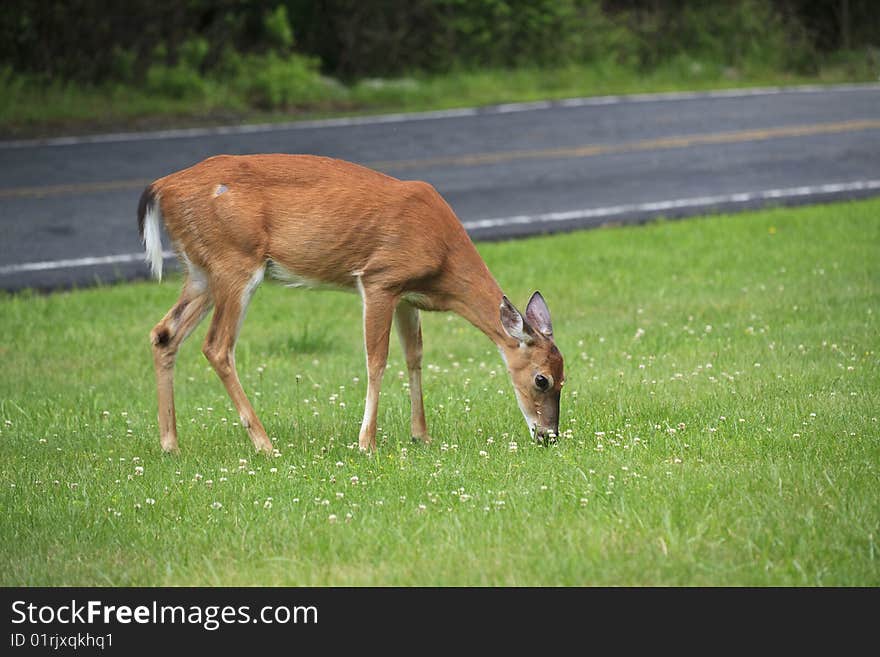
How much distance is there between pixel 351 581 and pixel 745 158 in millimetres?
12966

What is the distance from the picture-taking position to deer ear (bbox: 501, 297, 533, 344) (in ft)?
23.8

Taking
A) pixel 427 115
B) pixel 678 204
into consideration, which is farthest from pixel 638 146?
pixel 427 115

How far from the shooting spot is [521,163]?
1725cm

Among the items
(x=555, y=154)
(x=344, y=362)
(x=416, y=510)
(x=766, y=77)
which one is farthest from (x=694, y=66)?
(x=416, y=510)

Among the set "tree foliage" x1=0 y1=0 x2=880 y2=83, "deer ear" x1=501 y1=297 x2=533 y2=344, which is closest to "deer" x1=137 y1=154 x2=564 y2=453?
"deer ear" x1=501 y1=297 x2=533 y2=344

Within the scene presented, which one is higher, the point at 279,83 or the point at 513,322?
the point at 513,322

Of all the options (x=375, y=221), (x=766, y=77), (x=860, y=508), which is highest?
(x=375, y=221)

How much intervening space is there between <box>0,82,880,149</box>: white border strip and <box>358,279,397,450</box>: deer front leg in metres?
11.6

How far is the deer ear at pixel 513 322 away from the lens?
726 centimetres

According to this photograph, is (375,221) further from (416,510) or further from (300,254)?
(416,510)

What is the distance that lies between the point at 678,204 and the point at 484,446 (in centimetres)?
812

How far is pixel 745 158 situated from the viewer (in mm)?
17234

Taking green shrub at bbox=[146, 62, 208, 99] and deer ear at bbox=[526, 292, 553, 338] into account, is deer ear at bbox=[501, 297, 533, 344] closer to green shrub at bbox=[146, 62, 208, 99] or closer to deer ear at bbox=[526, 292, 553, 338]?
deer ear at bbox=[526, 292, 553, 338]

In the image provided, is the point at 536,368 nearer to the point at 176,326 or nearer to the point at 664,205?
the point at 176,326
